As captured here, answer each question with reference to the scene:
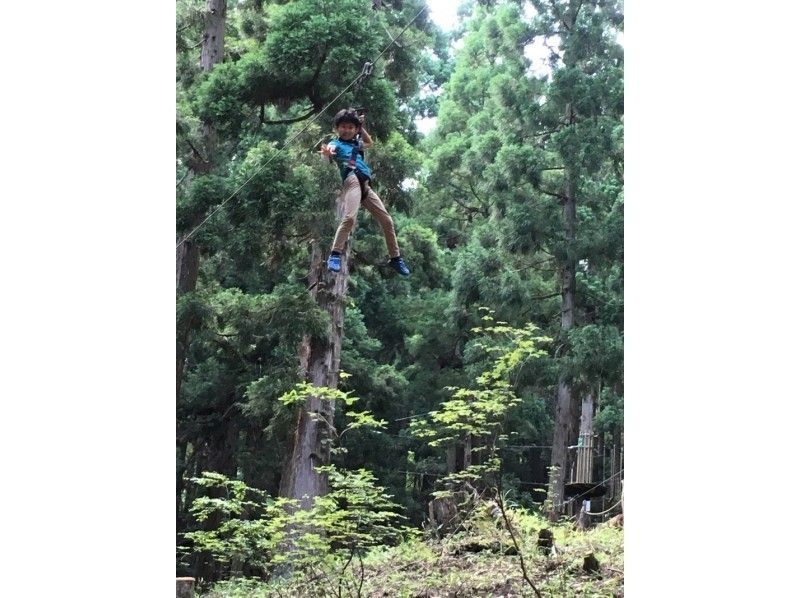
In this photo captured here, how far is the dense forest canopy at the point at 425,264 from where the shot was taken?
16.3 ft

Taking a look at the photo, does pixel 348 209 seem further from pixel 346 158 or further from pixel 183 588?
pixel 183 588

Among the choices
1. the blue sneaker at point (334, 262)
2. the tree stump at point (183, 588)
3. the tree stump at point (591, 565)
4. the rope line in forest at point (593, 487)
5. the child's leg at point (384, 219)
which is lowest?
the tree stump at point (183, 588)

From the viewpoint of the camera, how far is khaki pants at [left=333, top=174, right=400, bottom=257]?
498 centimetres

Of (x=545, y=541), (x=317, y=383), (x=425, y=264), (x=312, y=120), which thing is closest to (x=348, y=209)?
(x=425, y=264)

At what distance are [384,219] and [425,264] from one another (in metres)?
0.36

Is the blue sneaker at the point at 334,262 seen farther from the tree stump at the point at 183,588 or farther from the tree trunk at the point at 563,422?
the tree stump at the point at 183,588

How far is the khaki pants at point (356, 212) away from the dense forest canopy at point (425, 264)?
0.17 m

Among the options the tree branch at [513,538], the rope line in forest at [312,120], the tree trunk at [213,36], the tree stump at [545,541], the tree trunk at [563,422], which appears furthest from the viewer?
the tree trunk at [213,36]

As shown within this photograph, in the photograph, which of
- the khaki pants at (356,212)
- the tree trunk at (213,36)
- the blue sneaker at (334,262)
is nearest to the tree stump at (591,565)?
the khaki pants at (356,212)
